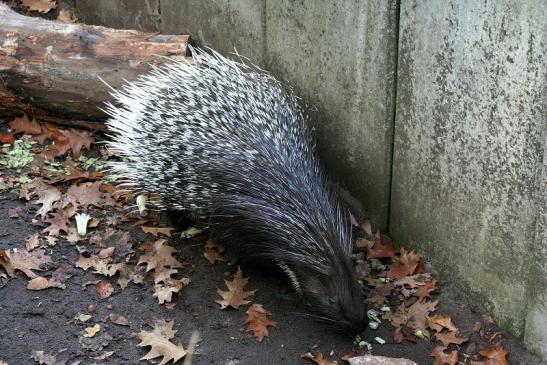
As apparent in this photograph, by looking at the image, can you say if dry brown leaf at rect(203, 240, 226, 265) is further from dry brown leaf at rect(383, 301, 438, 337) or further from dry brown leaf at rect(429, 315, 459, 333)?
dry brown leaf at rect(429, 315, 459, 333)

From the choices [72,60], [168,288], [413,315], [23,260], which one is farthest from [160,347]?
[72,60]

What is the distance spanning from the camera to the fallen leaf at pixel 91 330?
383 cm

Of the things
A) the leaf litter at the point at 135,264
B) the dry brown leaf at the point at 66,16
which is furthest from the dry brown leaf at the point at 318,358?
the dry brown leaf at the point at 66,16

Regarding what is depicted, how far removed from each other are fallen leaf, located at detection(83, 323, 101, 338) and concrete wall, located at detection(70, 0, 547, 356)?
1592 mm

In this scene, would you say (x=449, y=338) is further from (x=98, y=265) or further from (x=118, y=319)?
(x=98, y=265)

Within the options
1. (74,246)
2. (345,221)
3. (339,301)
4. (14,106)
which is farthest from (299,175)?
(14,106)

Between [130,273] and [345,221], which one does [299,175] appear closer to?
[345,221]

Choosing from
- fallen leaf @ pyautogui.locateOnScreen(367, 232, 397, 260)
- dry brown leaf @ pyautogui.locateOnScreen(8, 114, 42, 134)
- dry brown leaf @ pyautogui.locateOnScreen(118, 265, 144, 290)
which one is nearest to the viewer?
dry brown leaf @ pyautogui.locateOnScreen(118, 265, 144, 290)

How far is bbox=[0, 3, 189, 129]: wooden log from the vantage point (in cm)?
506

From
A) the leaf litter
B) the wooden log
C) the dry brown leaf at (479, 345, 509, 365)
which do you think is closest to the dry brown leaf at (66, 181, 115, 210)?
the leaf litter

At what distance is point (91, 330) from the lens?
3.85 meters

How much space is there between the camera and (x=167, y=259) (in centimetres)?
433

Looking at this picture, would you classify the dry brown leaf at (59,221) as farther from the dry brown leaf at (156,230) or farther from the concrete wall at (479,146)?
the concrete wall at (479,146)

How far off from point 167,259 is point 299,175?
2.69 ft
